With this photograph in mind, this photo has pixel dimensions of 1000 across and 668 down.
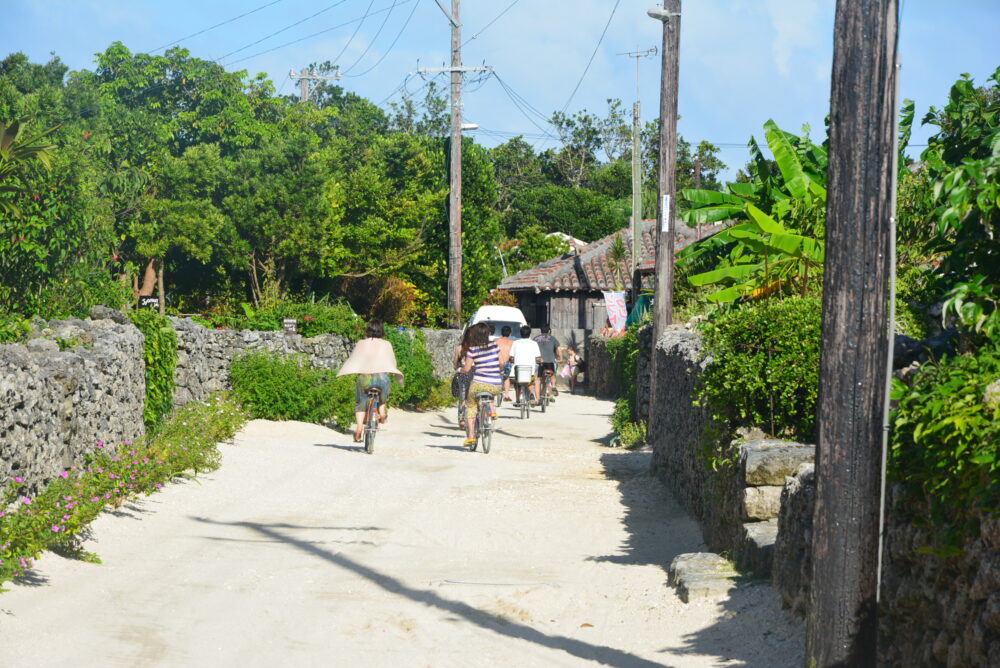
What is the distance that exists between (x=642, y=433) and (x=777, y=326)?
358 inches

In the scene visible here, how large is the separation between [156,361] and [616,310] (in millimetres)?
22311

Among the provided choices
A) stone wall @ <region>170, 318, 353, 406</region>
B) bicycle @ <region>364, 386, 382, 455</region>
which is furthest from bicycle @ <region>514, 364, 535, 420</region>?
bicycle @ <region>364, 386, 382, 455</region>

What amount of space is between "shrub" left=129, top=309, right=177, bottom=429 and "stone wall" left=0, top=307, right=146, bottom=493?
0.29 meters

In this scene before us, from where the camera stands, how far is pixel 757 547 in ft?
22.6

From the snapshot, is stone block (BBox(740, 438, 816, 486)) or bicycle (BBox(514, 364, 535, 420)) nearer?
stone block (BBox(740, 438, 816, 486))

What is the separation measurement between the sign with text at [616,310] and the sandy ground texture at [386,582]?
2035 cm

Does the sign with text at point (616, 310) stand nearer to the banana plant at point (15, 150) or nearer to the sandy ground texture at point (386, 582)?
the sandy ground texture at point (386, 582)

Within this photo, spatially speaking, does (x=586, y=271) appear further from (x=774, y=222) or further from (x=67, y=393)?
(x=67, y=393)

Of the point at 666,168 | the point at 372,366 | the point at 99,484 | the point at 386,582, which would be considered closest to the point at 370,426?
the point at 372,366

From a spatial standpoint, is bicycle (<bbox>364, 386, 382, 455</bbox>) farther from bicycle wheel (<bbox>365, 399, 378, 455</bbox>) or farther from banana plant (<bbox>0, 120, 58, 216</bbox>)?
banana plant (<bbox>0, 120, 58, 216</bbox>)

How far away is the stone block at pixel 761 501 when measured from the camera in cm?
724

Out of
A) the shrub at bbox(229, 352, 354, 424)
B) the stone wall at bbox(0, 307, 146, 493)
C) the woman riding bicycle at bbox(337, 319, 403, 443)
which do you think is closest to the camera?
the stone wall at bbox(0, 307, 146, 493)

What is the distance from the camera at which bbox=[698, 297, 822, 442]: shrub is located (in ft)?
25.4

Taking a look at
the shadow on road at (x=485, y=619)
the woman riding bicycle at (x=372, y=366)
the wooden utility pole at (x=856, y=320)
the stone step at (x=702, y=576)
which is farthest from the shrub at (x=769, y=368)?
the woman riding bicycle at (x=372, y=366)
